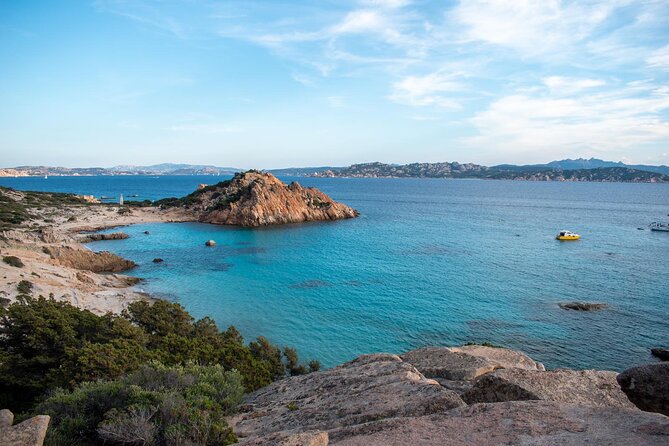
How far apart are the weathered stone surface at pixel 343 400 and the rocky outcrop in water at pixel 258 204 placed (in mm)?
Result: 73999

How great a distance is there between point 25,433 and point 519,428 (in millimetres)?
10881

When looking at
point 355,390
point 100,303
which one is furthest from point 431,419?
point 100,303

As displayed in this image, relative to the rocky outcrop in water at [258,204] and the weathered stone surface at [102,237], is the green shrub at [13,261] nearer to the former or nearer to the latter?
the weathered stone surface at [102,237]

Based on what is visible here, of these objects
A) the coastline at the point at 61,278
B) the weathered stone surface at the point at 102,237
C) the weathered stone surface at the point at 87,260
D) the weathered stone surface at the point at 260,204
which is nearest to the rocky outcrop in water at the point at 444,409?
the coastline at the point at 61,278

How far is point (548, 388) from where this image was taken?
1154 centimetres

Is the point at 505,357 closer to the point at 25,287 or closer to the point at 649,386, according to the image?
the point at 649,386

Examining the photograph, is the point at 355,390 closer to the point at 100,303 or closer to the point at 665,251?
the point at 100,303

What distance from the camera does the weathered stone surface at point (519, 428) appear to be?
7.57m

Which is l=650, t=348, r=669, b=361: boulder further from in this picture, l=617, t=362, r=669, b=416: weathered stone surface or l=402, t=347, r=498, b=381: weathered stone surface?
l=617, t=362, r=669, b=416: weathered stone surface

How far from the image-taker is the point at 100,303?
114 ft

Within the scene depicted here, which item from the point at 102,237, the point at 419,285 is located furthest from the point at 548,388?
the point at 102,237

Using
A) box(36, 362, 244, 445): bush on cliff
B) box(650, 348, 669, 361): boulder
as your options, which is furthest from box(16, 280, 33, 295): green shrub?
box(650, 348, 669, 361): boulder

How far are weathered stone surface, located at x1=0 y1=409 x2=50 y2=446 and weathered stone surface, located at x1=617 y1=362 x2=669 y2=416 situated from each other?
1340cm

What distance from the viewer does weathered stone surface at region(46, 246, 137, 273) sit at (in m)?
47.8
